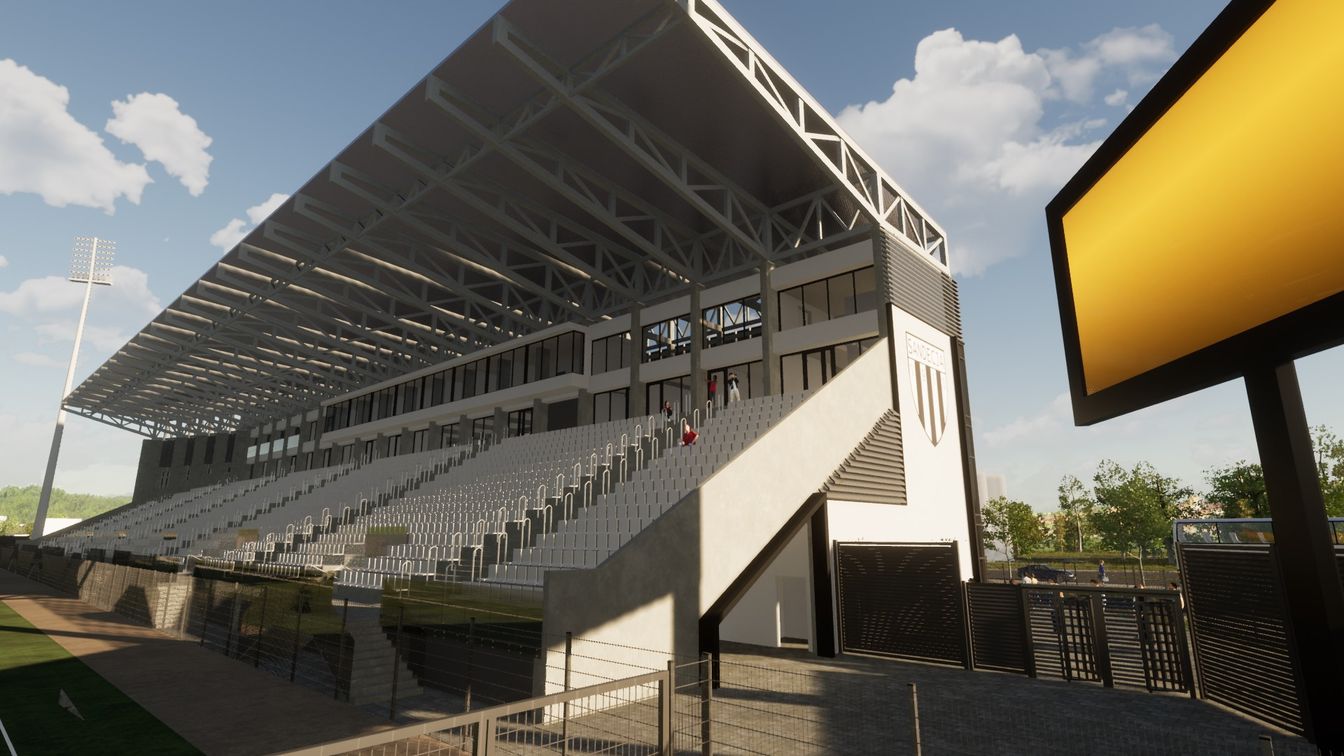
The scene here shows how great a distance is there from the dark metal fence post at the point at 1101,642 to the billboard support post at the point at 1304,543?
294 inches

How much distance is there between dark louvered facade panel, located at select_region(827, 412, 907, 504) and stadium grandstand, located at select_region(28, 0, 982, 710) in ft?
0.30

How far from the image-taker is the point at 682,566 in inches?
480

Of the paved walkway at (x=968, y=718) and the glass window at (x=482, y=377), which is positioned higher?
the glass window at (x=482, y=377)

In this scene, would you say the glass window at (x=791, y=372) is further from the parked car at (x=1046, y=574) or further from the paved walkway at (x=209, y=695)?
the paved walkway at (x=209, y=695)

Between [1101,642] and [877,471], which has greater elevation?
[877,471]

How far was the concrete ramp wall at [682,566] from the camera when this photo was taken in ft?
34.8

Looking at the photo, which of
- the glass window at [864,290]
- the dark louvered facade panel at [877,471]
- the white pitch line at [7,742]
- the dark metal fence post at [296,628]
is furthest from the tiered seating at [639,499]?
the white pitch line at [7,742]

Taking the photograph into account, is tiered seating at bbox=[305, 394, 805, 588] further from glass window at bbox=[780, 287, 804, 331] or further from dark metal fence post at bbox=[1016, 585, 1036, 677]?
dark metal fence post at bbox=[1016, 585, 1036, 677]

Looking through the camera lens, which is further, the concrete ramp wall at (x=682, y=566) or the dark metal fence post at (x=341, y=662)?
the dark metal fence post at (x=341, y=662)

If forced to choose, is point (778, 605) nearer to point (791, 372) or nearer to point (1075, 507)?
point (791, 372)

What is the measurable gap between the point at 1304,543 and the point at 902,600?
35.0 feet

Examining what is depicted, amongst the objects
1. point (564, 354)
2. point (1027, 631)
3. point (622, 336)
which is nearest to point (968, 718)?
point (1027, 631)

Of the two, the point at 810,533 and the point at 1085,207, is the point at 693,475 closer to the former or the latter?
the point at 810,533

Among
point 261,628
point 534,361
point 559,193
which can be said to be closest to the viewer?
point 261,628
